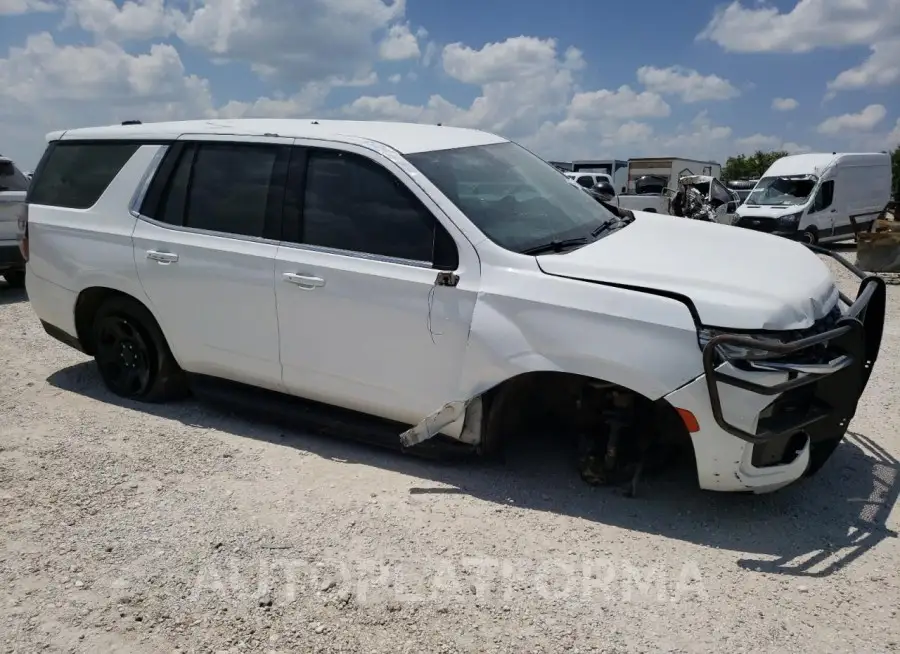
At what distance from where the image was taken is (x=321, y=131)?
4395mm

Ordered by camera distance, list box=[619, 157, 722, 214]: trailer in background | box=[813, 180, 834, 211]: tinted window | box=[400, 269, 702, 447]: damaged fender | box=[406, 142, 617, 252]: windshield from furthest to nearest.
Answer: box=[619, 157, 722, 214]: trailer in background, box=[813, 180, 834, 211]: tinted window, box=[406, 142, 617, 252]: windshield, box=[400, 269, 702, 447]: damaged fender

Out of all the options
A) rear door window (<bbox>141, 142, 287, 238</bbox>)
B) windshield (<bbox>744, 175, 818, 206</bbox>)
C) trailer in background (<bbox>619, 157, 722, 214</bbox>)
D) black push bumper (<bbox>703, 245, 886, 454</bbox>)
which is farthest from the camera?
trailer in background (<bbox>619, 157, 722, 214</bbox>)

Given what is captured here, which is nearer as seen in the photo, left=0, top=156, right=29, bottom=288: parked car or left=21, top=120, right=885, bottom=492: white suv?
left=21, top=120, right=885, bottom=492: white suv

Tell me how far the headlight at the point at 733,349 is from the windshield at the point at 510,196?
1.01 meters

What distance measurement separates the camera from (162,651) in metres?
2.76

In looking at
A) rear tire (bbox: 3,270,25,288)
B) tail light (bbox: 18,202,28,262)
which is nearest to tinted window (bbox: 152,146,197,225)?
tail light (bbox: 18,202,28,262)

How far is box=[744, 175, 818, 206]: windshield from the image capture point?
18969 mm

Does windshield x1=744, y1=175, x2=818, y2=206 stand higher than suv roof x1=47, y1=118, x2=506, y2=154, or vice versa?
suv roof x1=47, y1=118, x2=506, y2=154

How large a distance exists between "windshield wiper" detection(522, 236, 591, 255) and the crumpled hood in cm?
8

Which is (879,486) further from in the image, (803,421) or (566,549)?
(566,549)

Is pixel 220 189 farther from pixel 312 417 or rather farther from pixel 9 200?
pixel 9 200

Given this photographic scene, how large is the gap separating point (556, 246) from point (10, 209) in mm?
8118

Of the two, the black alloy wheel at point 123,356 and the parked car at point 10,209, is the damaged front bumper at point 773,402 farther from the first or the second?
the parked car at point 10,209

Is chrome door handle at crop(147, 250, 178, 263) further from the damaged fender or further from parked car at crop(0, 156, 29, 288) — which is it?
parked car at crop(0, 156, 29, 288)
